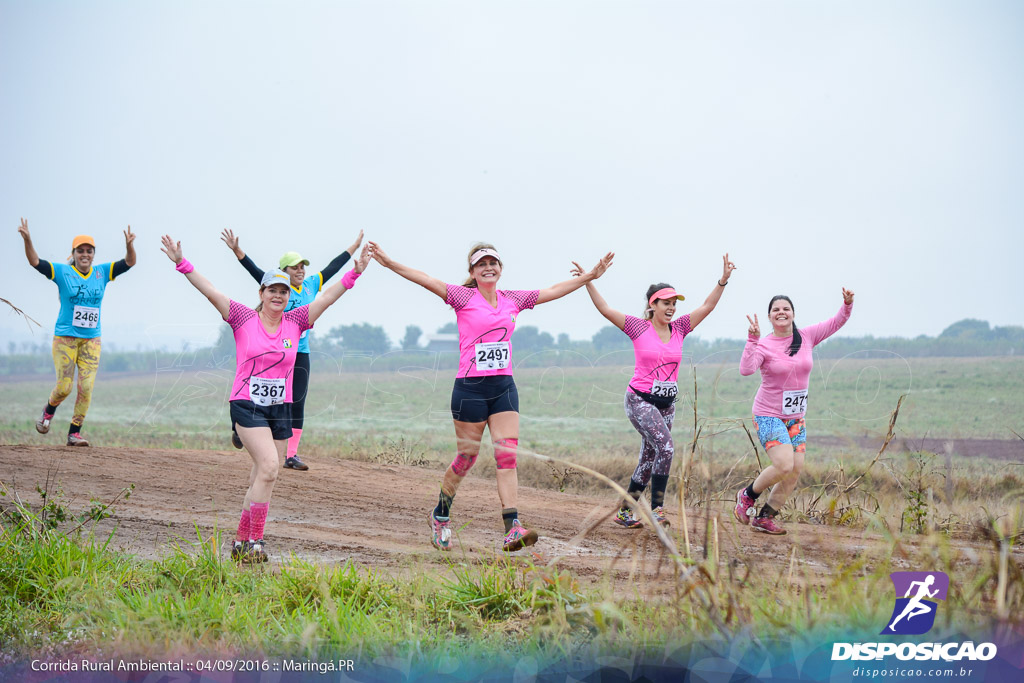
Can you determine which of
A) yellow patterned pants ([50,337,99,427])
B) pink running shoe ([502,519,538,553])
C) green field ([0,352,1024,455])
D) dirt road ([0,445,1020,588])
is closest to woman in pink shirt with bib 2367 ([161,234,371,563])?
dirt road ([0,445,1020,588])

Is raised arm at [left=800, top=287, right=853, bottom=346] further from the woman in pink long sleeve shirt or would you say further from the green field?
the green field

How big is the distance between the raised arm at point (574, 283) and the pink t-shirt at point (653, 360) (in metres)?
0.69

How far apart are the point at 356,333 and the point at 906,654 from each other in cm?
5332

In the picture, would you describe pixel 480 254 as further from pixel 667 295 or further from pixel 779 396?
pixel 779 396

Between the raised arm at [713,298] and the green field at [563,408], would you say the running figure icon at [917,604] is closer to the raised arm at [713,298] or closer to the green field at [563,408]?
the raised arm at [713,298]

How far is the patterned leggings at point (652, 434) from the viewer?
744 cm

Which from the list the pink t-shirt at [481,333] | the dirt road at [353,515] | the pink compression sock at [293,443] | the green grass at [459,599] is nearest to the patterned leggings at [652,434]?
the dirt road at [353,515]

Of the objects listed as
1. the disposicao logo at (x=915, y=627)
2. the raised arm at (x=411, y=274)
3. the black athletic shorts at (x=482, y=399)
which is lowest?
the disposicao logo at (x=915, y=627)

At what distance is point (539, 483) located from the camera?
42.1ft

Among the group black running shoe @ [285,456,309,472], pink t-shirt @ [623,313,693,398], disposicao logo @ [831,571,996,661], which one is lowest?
black running shoe @ [285,456,309,472]

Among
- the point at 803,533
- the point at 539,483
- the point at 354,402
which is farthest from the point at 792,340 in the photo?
the point at 354,402

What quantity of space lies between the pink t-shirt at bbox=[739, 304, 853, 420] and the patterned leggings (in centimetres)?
90

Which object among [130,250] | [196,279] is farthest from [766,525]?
[130,250]

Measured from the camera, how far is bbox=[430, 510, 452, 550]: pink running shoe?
6541mm
